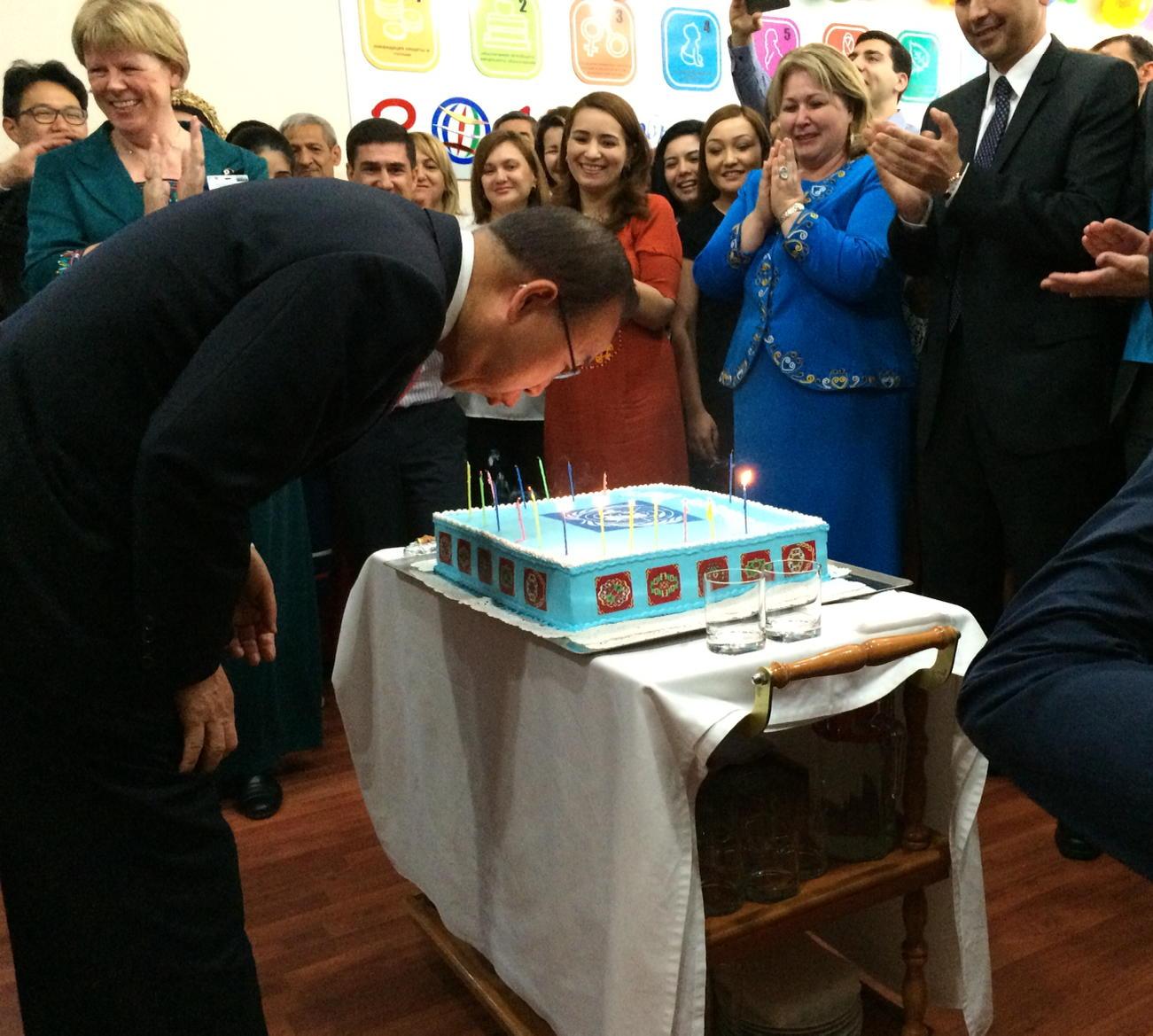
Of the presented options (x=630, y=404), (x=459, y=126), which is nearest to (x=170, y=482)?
(x=630, y=404)

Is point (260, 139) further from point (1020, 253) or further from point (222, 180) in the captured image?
point (1020, 253)

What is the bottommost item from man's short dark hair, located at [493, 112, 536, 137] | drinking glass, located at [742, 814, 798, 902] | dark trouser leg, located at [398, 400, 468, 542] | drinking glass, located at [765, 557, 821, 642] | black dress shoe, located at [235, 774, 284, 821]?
black dress shoe, located at [235, 774, 284, 821]

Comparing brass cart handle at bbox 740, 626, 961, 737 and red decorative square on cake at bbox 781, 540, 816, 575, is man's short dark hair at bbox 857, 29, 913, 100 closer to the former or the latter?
red decorative square on cake at bbox 781, 540, 816, 575

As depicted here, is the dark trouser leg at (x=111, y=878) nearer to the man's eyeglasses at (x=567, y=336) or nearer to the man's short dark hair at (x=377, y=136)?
the man's eyeglasses at (x=567, y=336)

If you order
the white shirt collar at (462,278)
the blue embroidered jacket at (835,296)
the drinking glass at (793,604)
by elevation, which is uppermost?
the white shirt collar at (462,278)

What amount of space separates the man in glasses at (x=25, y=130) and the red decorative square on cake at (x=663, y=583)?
93.1 inches

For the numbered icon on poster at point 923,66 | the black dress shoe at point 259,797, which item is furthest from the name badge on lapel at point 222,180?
the numbered icon on poster at point 923,66

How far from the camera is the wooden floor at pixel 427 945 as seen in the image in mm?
1923

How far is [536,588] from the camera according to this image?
158cm

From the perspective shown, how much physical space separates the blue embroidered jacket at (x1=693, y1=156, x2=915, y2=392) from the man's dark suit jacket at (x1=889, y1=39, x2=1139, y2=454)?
7.1 inches

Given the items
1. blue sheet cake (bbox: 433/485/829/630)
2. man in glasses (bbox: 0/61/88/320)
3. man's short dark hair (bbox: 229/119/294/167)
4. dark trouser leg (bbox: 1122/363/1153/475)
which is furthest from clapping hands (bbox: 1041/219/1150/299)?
man in glasses (bbox: 0/61/88/320)

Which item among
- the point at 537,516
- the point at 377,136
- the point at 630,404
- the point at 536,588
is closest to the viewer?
the point at 536,588

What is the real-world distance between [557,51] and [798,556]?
10.7 ft

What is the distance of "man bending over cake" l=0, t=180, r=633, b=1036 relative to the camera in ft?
3.84
